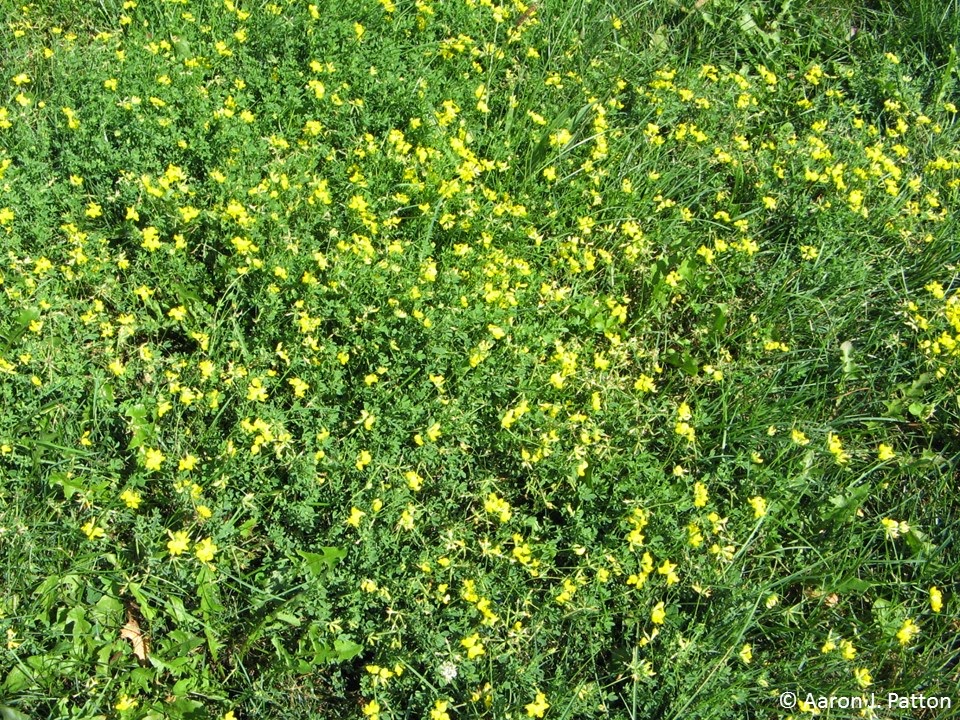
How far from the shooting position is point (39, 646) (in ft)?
9.78

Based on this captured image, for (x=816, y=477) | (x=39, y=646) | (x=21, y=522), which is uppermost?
(x=21, y=522)

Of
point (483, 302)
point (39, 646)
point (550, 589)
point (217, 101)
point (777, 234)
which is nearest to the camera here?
point (39, 646)

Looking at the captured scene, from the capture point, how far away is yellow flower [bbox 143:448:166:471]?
10.6 feet

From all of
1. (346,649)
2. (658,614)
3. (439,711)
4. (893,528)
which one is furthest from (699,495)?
(346,649)

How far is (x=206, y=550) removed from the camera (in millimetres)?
3061

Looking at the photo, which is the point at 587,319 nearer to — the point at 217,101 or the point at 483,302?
the point at 483,302

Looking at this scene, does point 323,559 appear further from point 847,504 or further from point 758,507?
point 847,504

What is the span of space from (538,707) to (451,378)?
1280mm

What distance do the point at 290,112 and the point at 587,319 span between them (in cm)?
167

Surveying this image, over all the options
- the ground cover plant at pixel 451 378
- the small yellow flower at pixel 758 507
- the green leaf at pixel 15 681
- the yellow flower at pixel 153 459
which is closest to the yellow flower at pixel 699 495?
the ground cover plant at pixel 451 378

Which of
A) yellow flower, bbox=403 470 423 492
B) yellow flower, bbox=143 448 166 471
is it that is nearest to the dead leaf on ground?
yellow flower, bbox=143 448 166 471

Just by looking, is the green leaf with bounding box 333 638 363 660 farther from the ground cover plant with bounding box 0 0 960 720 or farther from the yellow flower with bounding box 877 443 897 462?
the yellow flower with bounding box 877 443 897 462

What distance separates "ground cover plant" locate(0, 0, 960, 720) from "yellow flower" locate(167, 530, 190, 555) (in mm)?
13

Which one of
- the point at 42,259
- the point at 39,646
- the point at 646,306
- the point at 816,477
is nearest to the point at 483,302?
the point at 646,306
